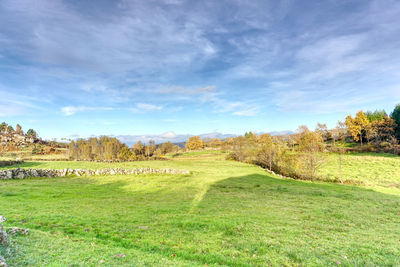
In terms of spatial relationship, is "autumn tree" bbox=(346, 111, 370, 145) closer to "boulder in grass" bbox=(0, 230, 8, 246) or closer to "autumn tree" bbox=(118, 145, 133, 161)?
"autumn tree" bbox=(118, 145, 133, 161)

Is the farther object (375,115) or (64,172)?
(375,115)

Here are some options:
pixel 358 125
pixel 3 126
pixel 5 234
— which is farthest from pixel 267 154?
pixel 3 126

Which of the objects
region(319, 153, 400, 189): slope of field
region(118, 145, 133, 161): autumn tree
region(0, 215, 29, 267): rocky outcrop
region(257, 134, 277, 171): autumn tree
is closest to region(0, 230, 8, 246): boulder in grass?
region(0, 215, 29, 267): rocky outcrop

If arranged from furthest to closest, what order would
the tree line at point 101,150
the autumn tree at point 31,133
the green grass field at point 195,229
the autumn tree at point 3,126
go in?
the autumn tree at point 31,133, the autumn tree at point 3,126, the tree line at point 101,150, the green grass field at point 195,229

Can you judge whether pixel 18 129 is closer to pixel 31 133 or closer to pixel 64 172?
pixel 31 133

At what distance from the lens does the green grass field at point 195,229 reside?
23.0 ft

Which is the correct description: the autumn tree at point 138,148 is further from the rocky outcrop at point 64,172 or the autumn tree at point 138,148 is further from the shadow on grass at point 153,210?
the shadow on grass at point 153,210

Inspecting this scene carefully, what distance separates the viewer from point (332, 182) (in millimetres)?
31438

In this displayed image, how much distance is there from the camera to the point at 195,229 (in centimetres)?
1039

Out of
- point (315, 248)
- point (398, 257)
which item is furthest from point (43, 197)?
point (398, 257)

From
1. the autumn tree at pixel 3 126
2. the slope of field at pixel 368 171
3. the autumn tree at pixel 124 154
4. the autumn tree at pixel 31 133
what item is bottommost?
the slope of field at pixel 368 171

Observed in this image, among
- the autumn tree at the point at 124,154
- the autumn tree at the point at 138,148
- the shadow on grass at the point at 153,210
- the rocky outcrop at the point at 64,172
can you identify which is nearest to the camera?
the shadow on grass at the point at 153,210

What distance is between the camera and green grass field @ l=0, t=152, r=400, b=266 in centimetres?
702

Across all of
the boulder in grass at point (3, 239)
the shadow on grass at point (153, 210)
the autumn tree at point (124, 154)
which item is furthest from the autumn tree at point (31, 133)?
the boulder in grass at point (3, 239)
